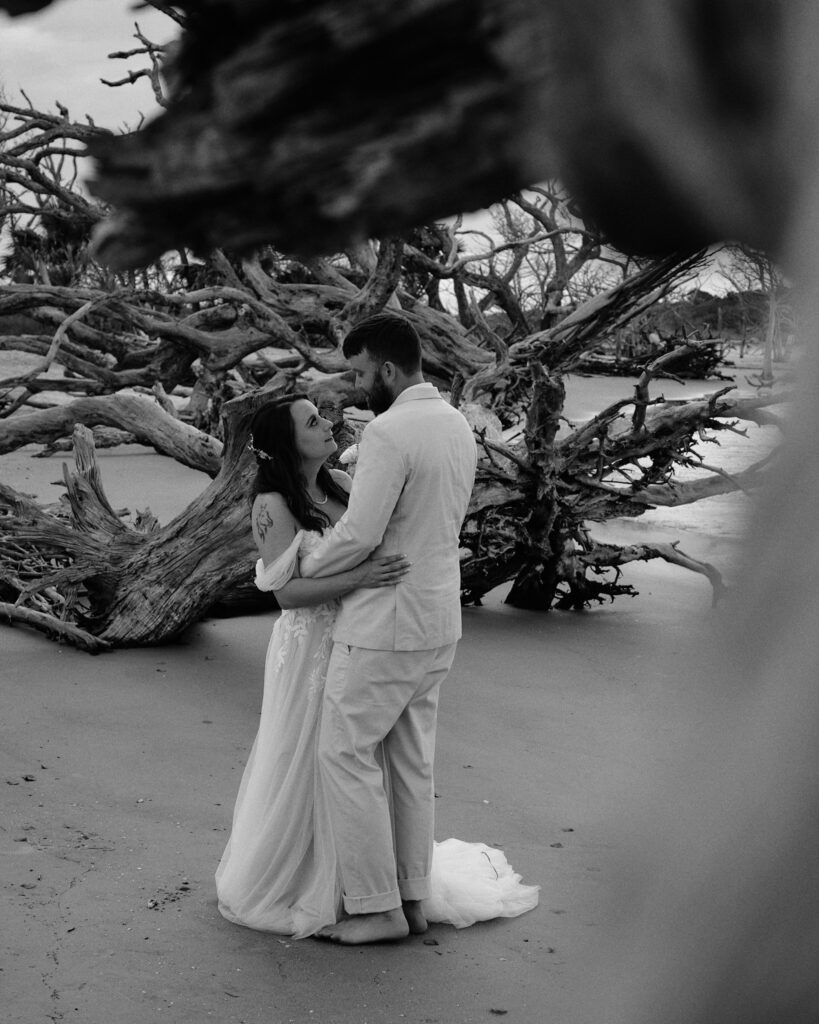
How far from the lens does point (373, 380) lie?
3574 mm

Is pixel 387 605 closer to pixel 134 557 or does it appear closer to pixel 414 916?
pixel 414 916

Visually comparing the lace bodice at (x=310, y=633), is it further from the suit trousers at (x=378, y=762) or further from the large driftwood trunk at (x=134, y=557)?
the large driftwood trunk at (x=134, y=557)

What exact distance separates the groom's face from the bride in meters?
0.32

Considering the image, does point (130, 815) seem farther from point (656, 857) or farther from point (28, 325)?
point (28, 325)

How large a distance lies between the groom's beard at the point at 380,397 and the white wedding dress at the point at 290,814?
436 mm

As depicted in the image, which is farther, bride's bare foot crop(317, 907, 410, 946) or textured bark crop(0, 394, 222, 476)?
textured bark crop(0, 394, 222, 476)

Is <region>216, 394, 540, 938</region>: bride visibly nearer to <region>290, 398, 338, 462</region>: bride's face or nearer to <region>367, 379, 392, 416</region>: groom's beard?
<region>290, 398, 338, 462</region>: bride's face

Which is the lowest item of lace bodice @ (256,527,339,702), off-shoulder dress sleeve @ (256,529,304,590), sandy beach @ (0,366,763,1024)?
sandy beach @ (0,366,763,1024)

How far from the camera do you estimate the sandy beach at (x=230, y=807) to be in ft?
6.19

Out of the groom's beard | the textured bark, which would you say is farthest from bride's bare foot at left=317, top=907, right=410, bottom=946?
the textured bark

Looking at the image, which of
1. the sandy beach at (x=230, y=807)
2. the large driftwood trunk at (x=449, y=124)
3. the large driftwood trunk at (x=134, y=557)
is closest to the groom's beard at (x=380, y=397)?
the sandy beach at (x=230, y=807)

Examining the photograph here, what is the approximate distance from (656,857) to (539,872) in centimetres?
398

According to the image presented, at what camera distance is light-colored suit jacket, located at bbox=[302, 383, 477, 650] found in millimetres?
3426

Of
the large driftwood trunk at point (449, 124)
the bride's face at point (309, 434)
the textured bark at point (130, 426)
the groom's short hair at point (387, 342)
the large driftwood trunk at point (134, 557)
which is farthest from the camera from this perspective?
the textured bark at point (130, 426)
